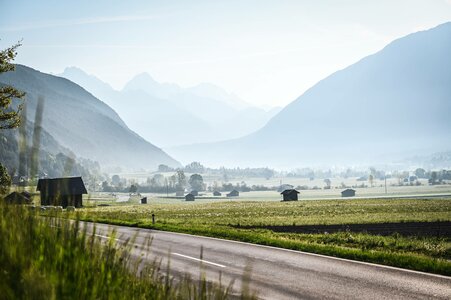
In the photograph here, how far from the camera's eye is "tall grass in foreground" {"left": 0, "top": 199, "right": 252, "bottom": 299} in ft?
14.1

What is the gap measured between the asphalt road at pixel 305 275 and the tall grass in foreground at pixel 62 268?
10.7 ft

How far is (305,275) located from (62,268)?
10769 mm

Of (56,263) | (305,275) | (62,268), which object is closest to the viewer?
(56,263)

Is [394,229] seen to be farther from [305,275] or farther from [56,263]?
[56,263]

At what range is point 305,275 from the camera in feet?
50.0

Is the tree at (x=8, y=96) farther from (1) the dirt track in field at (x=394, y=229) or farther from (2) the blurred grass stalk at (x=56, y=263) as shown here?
(2) the blurred grass stalk at (x=56, y=263)

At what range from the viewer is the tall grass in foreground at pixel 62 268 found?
431 centimetres

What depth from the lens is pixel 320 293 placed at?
1270 cm

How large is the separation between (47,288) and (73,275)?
1332 millimetres

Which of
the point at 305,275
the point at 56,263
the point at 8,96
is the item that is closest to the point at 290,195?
the point at 8,96

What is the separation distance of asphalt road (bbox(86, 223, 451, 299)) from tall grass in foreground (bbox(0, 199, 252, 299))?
325 centimetres

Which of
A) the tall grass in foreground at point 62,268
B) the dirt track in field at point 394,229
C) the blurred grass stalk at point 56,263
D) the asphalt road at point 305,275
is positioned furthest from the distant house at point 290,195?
the tall grass in foreground at point 62,268

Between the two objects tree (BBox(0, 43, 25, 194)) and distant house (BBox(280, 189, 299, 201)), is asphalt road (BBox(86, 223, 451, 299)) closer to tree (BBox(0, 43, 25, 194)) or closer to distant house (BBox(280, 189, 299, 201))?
tree (BBox(0, 43, 25, 194))

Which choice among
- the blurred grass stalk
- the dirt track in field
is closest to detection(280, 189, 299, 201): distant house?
the dirt track in field
